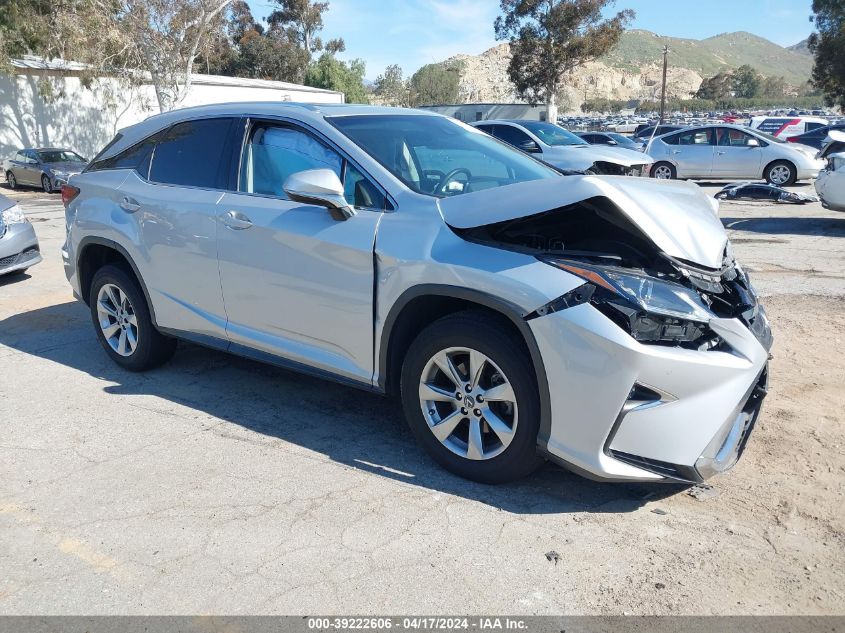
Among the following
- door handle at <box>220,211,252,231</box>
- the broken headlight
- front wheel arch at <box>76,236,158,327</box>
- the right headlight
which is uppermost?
door handle at <box>220,211,252,231</box>

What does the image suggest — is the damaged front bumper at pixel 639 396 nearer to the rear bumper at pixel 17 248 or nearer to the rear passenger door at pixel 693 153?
the rear bumper at pixel 17 248

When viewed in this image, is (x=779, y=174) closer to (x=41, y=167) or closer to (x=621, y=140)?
(x=621, y=140)

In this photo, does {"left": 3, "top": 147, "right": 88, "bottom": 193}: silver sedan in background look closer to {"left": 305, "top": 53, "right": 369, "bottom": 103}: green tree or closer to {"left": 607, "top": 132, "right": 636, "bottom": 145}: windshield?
{"left": 607, "top": 132, "right": 636, "bottom": 145}: windshield

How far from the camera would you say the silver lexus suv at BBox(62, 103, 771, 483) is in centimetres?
311

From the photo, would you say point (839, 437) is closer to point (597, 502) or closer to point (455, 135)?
point (597, 502)

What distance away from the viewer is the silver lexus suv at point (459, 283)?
3.11 m

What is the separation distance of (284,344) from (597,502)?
1946 millimetres

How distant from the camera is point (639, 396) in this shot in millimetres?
3082

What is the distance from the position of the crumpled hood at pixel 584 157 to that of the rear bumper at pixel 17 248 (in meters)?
7.59

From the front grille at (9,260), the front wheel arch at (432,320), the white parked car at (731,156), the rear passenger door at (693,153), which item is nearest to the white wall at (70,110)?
the white parked car at (731,156)

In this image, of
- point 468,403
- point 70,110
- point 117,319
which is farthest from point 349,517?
point 70,110

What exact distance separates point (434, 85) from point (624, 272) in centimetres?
9172

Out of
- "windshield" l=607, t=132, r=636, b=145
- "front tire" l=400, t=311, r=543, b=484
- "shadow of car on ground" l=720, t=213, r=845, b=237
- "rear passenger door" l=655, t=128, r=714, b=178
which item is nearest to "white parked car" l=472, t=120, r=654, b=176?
"shadow of car on ground" l=720, t=213, r=845, b=237

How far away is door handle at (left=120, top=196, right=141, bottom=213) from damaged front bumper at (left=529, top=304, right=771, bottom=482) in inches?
123
